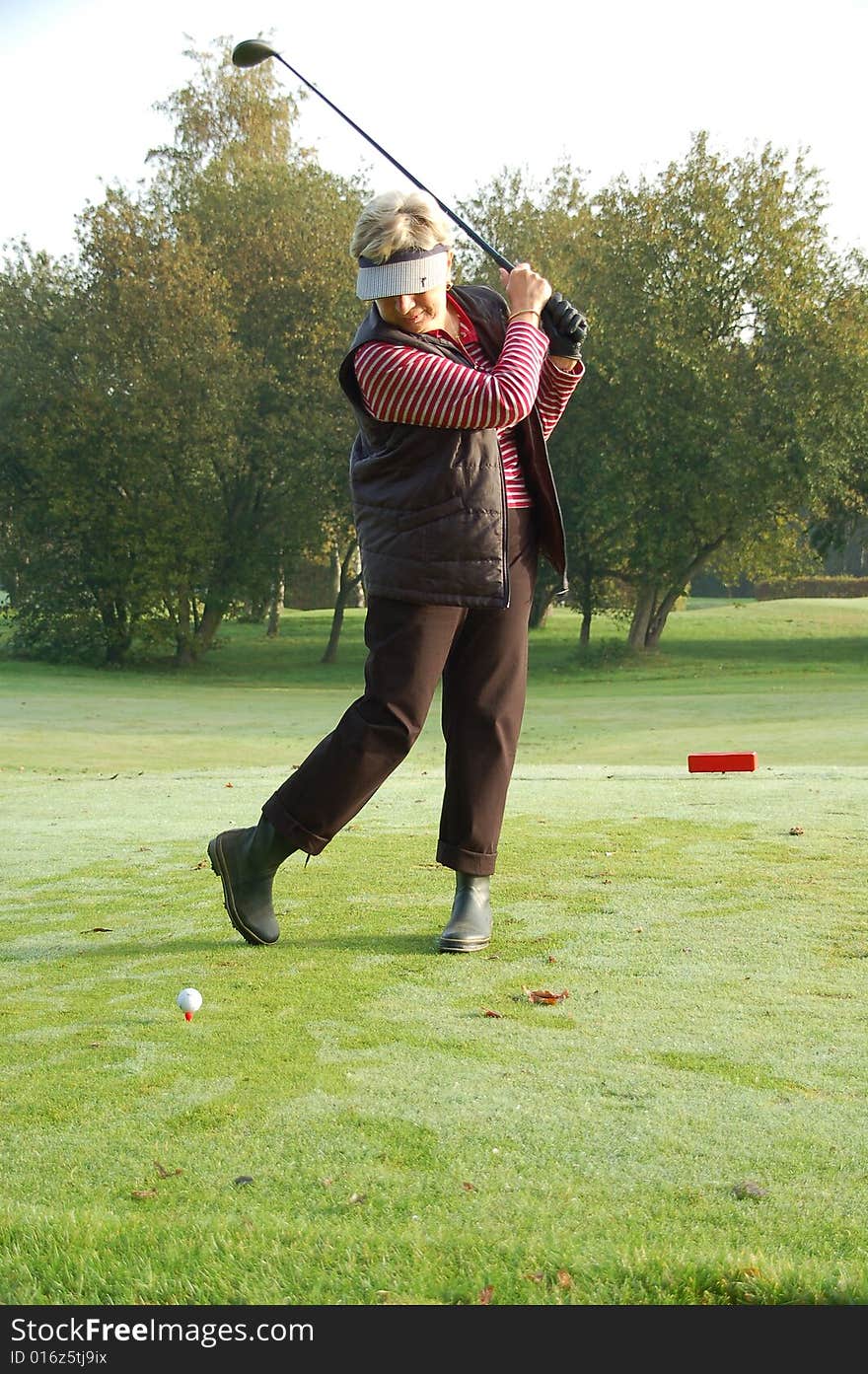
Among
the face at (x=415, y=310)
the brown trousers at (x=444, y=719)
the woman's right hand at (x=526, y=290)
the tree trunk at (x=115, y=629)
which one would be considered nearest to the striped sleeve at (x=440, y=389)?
the face at (x=415, y=310)

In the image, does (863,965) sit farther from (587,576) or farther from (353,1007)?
(587,576)

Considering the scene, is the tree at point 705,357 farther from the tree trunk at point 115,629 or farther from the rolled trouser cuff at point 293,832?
the rolled trouser cuff at point 293,832

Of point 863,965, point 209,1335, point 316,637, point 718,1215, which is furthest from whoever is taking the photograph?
point 316,637

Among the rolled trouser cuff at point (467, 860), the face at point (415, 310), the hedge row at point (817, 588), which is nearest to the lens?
the face at point (415, 310)

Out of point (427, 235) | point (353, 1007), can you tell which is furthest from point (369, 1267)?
point (427, 235)

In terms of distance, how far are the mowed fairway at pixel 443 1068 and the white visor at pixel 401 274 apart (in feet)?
6.64

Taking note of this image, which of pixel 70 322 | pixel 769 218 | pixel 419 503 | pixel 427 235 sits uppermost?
pixel 769 218

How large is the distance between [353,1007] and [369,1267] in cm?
156

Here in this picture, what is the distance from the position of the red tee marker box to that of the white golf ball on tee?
23.4 ft

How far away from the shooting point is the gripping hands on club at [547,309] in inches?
176

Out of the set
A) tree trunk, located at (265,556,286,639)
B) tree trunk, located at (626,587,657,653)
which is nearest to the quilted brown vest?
tree trunk, located at (626,587,657,653)

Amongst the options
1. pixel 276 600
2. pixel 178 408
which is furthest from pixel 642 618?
pixel 178 408

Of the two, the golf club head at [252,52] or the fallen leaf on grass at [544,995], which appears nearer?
the fallen leaf on grass at [544,995]

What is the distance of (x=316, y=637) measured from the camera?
4494cm
